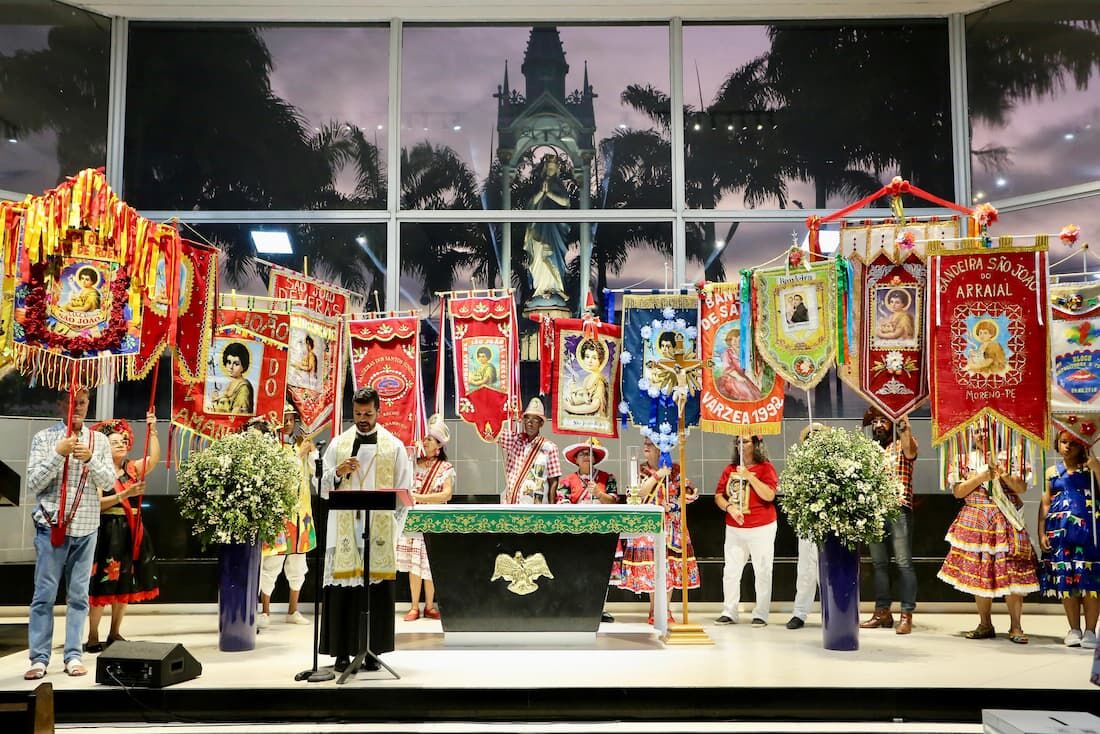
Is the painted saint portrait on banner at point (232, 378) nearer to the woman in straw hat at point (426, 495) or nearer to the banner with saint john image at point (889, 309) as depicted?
the woman in straw hat at point (426, 495)

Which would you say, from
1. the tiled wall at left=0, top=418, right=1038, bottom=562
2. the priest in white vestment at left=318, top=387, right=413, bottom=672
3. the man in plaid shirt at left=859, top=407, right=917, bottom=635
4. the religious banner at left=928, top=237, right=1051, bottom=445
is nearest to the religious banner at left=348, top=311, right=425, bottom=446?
the tiled wall at left=0, top=418, right=1038, bottom=562

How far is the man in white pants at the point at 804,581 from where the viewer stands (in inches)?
325

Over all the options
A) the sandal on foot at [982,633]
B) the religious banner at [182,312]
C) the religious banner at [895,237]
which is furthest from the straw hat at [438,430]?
the sandal on foot at [982,633]

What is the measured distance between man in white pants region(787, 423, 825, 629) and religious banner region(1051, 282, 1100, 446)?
1864mm

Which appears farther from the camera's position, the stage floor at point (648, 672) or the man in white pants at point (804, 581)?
the man in white pants at point (804, 581)

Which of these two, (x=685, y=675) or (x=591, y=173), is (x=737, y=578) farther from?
(x=591, y=173)

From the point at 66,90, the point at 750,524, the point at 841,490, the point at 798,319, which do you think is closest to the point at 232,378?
the point at 66,90

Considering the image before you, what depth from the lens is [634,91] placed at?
35.2 ft

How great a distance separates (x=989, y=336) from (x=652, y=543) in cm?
325

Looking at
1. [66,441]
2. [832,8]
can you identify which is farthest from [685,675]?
[832,8]

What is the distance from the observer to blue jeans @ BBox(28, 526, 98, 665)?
6160 millimetres

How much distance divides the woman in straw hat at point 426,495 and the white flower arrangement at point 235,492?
156 centimetres

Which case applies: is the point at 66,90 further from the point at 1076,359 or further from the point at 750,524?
the point at 1076,359

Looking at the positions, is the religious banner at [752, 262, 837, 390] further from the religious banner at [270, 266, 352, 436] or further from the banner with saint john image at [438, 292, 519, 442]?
the religious banner at [270, 266, 352, 436]
